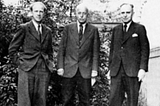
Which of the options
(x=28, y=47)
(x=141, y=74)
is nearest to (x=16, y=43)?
(x=28, y=47)

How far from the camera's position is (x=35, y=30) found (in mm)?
5160

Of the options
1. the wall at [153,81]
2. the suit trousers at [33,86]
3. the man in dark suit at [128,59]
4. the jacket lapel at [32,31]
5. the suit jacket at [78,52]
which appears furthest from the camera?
the wall at [153,81]

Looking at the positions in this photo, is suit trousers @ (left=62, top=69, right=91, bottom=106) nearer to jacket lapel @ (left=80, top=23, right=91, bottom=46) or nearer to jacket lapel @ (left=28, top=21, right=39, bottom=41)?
jacket lapel @ (left=80, top=23, right=91, bottom=46)

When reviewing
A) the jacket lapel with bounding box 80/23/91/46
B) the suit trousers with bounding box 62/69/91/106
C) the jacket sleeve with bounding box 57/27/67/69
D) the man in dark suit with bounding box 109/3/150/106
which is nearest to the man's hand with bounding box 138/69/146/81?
the man in dark suit with bounding box 109/3/150/106

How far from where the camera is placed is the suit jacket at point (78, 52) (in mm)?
5336

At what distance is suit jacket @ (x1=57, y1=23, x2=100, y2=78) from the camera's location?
5.34 metres

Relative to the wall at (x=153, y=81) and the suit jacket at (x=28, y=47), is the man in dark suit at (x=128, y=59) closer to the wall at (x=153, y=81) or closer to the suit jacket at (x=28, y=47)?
the suit jacket at (x=28, y=47)

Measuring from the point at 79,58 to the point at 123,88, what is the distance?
0.84 metres

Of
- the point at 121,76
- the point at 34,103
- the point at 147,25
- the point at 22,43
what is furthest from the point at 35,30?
the point at 147,25

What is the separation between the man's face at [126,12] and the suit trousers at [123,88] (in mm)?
739

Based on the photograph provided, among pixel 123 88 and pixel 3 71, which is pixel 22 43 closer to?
pixel 3 71

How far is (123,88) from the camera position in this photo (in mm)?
5355

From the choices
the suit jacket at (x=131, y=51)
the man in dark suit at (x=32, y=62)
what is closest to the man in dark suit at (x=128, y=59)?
the suit jacket at (x=131, y=51)

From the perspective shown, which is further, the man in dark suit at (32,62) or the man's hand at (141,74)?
the man's hand at (141,74)
